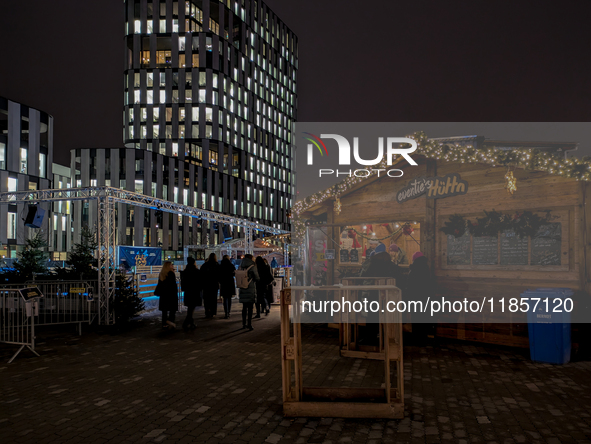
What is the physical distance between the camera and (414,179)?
36.5ft

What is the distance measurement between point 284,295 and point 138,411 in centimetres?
217

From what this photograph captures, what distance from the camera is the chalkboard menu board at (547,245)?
8781mm

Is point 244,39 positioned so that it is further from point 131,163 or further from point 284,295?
point 284,295

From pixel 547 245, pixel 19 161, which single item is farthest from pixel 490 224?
pixel 19 161

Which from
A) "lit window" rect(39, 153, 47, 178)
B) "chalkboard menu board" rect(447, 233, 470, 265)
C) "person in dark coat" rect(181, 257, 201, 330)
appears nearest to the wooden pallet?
"chalkboard menu board" rect(447, 233, 470, 265)

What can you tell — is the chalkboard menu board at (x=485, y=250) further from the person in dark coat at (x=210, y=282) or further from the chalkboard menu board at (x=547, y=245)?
the person in dark coat at (x=210, y=282)

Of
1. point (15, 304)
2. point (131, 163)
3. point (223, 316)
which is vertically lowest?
point (223, 316)

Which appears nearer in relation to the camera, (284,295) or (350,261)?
(284,295)

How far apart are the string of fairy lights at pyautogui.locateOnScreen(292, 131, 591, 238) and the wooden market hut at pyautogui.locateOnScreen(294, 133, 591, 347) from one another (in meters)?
0.02

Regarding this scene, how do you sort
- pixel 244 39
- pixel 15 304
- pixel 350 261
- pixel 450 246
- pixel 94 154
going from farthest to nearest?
pixel 244 39, pixel 94 154, pixel 350 261, pixel 450 246, pixel 15 304

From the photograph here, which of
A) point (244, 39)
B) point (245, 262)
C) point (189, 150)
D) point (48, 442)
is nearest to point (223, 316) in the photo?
point (245, 262)

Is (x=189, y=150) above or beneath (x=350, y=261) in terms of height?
above

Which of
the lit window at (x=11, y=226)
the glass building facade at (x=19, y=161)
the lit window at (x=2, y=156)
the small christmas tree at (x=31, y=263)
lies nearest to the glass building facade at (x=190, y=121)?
the glass building facade at (x=19, y=161)

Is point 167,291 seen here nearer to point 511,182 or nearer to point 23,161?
point 511,182
